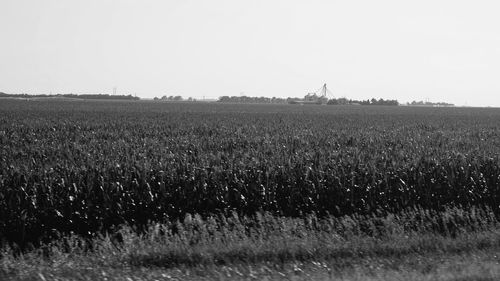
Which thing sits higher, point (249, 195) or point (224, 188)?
point (224, 188)

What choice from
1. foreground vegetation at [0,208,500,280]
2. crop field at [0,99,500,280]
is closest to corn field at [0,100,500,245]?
crop field at [0,99,500,280]

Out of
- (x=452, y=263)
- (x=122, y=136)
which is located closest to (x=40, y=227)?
(x=452, y=263)

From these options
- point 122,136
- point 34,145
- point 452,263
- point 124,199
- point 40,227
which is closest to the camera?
point 452,263

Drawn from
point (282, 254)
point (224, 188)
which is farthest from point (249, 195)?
point (282, 254)

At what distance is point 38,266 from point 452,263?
207 inches

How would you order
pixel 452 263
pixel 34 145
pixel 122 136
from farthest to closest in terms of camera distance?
pixel 122 136 < pixel 34 145 < pixel 452 263

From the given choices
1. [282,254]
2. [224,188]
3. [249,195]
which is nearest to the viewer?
[282,254]

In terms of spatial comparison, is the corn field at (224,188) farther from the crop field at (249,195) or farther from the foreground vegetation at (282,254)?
the foreground vegetation at (282,254)

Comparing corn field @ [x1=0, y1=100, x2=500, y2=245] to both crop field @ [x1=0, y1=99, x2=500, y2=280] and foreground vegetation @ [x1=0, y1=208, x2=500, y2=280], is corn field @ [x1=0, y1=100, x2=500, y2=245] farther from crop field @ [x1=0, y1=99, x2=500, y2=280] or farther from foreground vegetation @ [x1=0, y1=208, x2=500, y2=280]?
foreground vegetation @ [x1=0, y1=208, x2=500, y2=280]

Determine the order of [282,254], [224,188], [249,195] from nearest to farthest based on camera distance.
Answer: [282,254], [224,188], [249,195]

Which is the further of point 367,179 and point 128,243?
point 367,179

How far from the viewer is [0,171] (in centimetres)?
1298

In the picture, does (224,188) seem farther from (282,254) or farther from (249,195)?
(282,254)

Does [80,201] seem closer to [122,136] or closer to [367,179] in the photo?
[367,179]
